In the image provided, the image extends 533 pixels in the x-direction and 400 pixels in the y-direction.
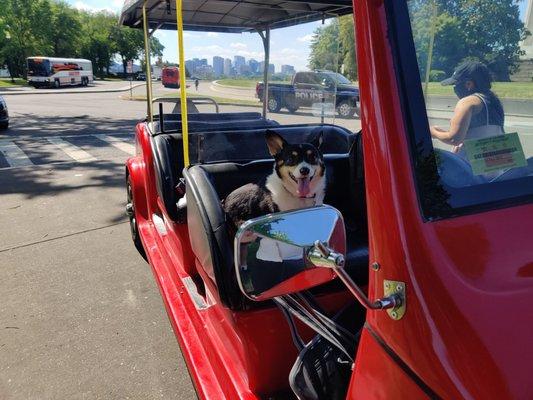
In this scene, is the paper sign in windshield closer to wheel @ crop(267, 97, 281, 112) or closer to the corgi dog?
the corgi dog

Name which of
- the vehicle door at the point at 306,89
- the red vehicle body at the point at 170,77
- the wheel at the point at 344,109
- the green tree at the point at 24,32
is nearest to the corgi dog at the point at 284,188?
the wheel at the point at 344,109

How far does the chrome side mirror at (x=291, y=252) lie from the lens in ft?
3.18

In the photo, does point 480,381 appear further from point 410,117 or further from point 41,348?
point 41,348

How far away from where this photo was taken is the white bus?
131 feet

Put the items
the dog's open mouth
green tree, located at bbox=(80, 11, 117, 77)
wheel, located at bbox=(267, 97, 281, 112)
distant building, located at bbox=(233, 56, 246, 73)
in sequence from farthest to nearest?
green tree, located at bbox=(80, 11, 117, 77) → wheel, located at bbox=(267, 97, 281, 112) → distant building, located at bbox=(233, 56, 246, 73) → the dog's open mouth

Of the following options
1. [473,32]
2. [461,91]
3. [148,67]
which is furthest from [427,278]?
[148,67]

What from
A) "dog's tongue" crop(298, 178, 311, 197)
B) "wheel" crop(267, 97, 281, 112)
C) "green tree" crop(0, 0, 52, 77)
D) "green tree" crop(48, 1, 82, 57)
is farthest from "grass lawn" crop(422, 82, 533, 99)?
"green tree" crop(48, 1, 82, 57)

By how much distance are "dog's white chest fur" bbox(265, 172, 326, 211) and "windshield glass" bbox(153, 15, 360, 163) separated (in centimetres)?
46

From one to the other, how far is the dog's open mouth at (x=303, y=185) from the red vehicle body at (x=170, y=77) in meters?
1.08

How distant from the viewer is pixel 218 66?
3.08 metres

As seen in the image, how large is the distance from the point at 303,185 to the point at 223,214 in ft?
2.06

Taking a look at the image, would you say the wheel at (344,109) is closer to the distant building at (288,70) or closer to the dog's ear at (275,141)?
the dog's ear at (275,141)

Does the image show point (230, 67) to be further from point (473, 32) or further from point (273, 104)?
point (473, 32)

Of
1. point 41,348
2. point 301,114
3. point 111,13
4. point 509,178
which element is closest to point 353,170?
point 301,114
